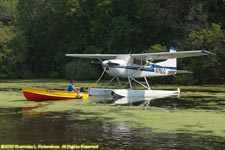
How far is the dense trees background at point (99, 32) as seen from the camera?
3259 centimetres

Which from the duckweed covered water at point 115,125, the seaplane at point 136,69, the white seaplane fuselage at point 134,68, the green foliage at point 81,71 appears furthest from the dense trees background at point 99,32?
the duckweed covered water at point 115,125

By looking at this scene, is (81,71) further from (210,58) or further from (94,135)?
(94,135)

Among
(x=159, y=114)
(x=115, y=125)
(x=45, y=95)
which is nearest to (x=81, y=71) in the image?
(x=45, y=95)

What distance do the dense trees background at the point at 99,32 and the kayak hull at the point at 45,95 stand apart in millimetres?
16129

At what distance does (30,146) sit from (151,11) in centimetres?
Answer: 3002

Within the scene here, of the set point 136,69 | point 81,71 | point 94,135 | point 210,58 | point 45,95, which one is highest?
point 210,58

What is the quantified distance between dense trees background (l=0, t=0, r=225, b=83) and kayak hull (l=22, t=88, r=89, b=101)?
16129 millimetres

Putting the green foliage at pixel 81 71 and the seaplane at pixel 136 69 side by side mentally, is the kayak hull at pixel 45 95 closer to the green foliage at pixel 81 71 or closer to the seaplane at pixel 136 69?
the seaplane at pixel 136 69

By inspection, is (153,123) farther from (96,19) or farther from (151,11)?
(96,19)

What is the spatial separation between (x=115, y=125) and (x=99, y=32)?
33.0 meters

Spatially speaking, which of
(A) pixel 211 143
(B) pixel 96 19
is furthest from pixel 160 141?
(B) pixel 96 19

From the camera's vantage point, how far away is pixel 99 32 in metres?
42.8

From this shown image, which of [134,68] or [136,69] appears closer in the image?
[134,68]

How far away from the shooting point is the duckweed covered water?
323 inches
